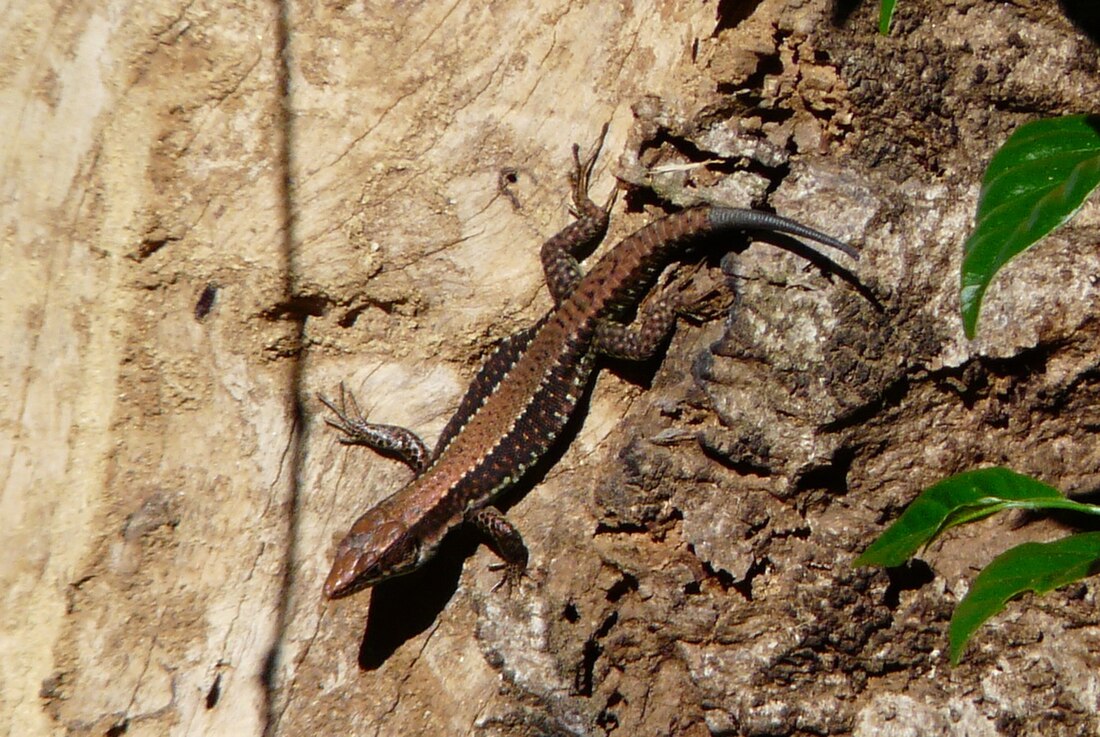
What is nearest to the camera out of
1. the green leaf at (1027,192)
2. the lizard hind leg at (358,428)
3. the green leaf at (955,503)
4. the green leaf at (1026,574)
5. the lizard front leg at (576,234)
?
the green leaf at (1027,192)

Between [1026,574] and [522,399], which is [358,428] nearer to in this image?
A: [522,399]

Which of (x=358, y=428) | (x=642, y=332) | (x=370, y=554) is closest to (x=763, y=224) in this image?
(x=642, y=332)

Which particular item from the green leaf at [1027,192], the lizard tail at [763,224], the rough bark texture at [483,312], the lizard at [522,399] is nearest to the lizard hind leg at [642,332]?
the lizard at [522,399]

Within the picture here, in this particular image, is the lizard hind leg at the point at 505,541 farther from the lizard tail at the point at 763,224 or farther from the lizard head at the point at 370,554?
the lizard tail at the point at 763,224

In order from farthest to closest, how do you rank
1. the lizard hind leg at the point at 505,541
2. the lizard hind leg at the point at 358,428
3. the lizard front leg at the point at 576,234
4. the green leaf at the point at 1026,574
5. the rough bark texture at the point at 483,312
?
the lizard hind leg at the point at 505,541 → the lizard hind leg at the point at 358,428 → the lizard front leg at the point at 576,234 → the rough bark texture at the point at 483,312 → the green leaf at the point at 1026,574

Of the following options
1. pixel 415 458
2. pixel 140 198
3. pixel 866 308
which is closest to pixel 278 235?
pixel 140 198

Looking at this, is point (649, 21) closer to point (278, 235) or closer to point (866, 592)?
point (278, 235)
